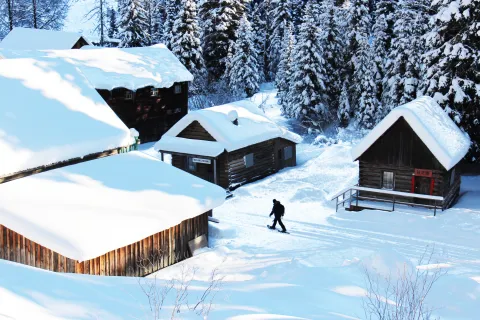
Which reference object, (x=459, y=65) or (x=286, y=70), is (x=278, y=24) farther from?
(x=459, y=65)

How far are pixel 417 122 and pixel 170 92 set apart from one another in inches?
917

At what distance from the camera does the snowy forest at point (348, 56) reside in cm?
2902

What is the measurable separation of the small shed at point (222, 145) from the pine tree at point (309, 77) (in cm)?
1379

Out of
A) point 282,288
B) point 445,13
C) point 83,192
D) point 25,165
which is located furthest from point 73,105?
point 445,13

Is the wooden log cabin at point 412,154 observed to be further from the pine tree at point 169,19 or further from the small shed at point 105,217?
the pine tree at point 169,19

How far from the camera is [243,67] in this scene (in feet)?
194

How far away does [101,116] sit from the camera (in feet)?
77.8

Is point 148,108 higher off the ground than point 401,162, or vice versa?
point 148,108

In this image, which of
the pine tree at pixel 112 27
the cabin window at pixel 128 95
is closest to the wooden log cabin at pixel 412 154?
the cabin window at pixel 128 95

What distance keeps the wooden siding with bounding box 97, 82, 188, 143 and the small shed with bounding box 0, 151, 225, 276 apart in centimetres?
1830

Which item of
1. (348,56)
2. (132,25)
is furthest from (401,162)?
(132,25)

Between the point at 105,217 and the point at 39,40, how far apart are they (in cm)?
4122

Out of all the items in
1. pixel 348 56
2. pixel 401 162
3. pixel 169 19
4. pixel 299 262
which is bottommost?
pixel 299 262

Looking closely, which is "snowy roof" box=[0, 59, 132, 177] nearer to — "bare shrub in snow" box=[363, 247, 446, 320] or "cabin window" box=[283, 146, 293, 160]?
"bare shrub in snow" box=[363, 247, 446, 320]
